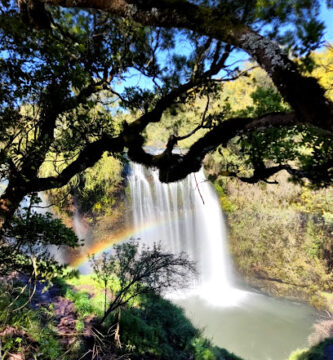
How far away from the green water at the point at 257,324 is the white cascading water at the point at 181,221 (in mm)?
3309

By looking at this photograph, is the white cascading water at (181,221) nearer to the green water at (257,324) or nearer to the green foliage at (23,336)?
the green water at (257,324)

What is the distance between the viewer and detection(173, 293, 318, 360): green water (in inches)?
453

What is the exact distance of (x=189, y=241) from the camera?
738 inches

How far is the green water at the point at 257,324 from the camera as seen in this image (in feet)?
37.7

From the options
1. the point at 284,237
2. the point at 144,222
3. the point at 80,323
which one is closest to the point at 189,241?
the point at 144,222

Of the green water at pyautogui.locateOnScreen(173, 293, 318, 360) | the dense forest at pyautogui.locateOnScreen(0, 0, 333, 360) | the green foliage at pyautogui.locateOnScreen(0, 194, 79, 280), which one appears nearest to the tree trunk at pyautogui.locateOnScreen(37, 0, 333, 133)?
the dense forest at pyautogui.locateOnScreen(0, 0, 333, 360)

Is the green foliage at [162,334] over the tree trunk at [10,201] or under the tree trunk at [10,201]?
under

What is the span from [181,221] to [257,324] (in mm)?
8208

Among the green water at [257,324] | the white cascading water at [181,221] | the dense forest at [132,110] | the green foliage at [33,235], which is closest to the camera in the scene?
the dense forest at [132,110]

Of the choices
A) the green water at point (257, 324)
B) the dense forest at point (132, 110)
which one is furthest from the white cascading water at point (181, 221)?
the dense forest at point (132, 110)

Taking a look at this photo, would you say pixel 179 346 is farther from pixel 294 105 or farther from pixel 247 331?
pixel 294 105

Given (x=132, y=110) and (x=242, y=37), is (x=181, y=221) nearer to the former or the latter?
(x=132, y=110)

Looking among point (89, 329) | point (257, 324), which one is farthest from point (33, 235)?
point (257, 324)

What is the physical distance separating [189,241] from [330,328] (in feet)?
31.4
